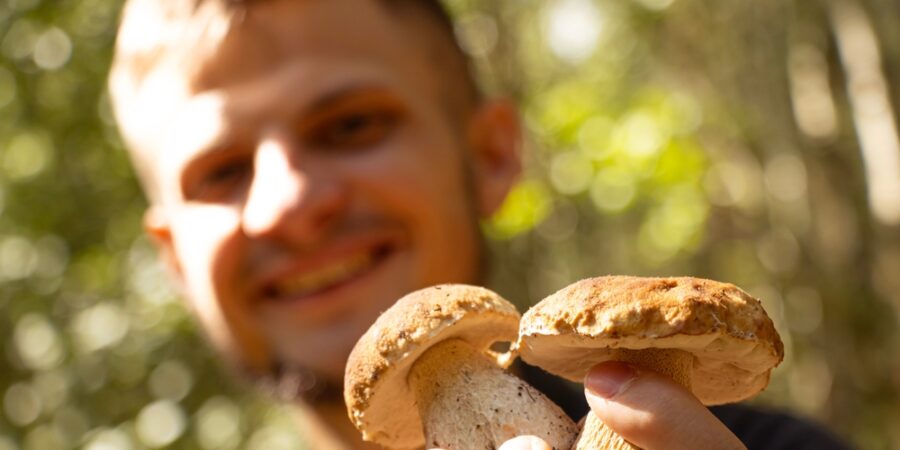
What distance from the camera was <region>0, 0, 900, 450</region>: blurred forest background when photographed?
4426 millimetres

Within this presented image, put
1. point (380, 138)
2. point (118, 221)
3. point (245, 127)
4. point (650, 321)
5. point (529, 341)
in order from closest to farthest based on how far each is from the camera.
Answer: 1. point (650, 321)
2. point (529, 341)
3. point (245, 127)
4. point (380, 138)
5. point (118, 221)

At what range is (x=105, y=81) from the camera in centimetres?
495

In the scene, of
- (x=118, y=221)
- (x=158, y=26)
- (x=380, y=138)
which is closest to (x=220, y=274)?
(x=380, y=138)

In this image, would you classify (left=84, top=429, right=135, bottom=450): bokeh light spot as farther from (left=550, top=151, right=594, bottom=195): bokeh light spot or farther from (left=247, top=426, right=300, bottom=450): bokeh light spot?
(left=550, top=151, right=594, bottom=195): bokeh light spot

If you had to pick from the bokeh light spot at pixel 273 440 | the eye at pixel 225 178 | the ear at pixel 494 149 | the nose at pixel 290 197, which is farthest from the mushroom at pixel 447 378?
the bokeh light spot at pixel 273 440

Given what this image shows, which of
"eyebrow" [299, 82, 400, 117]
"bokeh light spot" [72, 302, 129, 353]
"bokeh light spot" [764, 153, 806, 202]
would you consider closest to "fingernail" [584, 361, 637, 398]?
"eyebrow" [299, 82, 400, 117]

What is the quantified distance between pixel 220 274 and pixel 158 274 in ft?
10.3

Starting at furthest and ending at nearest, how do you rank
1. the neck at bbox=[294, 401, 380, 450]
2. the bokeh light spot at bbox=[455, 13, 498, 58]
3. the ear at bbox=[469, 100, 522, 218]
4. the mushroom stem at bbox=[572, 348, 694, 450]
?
the bokeh light spot at bbox=[455, 13, 498, 58], the ear at bbox=[469, 100, 522, 218], the neck at bbox=[294, 401, 380, 450], the mushroom stem at bbox=[572, 348, 694, 450]

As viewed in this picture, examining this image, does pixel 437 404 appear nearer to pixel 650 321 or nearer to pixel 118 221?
pixel 650 321

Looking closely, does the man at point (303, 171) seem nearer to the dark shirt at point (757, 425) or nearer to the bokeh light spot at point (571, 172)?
the dark shirt at point (757, 425)

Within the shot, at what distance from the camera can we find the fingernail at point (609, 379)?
0.90 m

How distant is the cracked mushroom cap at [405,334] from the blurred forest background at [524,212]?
124 inches

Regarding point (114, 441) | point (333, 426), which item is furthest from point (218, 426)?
point (333, 426)

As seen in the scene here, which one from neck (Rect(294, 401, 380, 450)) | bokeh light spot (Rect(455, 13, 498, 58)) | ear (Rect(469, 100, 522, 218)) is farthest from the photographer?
bokeh light spot (Rect(455, 13, 498, 58))
